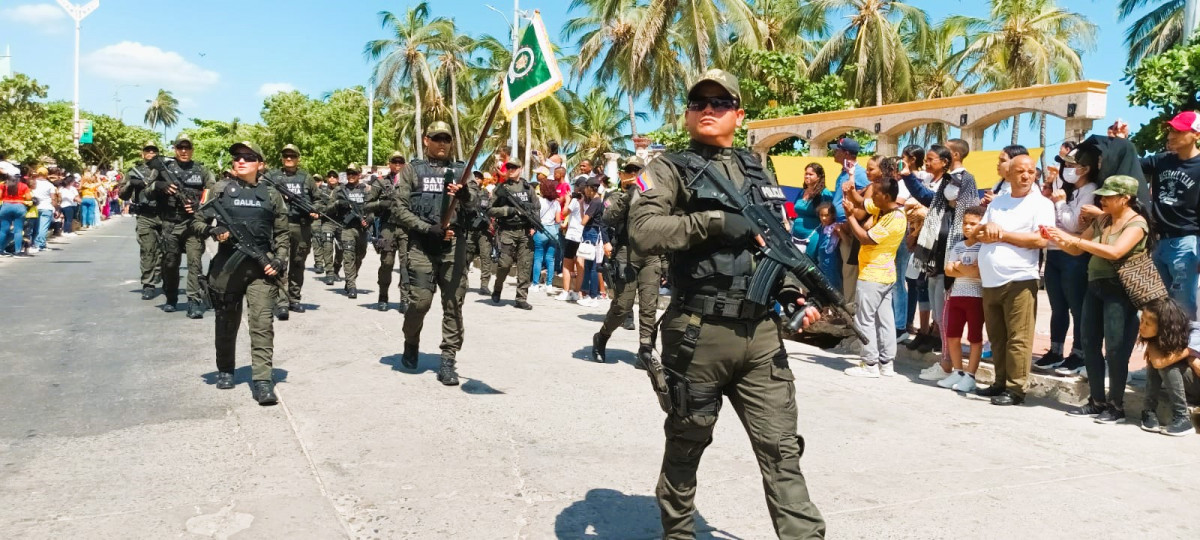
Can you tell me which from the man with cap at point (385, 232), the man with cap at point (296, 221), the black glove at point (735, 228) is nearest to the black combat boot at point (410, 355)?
the man with cap at point (385, 232)

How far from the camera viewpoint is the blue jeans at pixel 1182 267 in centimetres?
620

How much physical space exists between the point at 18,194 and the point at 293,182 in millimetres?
9958

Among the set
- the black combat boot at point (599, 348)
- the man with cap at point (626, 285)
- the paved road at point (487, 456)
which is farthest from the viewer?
the black combat boot at point (599, 348)

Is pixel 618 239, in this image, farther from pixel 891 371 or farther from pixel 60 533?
pixel 60 533

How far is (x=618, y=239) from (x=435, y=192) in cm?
211

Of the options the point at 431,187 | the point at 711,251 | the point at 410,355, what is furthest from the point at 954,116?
the point at 711,251

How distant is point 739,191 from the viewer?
321 cm

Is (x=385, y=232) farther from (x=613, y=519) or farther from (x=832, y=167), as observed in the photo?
(x=613, y=519)

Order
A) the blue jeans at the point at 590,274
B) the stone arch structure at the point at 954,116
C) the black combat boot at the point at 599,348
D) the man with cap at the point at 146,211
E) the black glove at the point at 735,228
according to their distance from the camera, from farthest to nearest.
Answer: the stone arch structure at the point at 954,116, the blue jeans at the point at 590,274, the man with cap at the point at 146,211, the black combat boot at the point at 599,348, the black glove at the point at 735,228

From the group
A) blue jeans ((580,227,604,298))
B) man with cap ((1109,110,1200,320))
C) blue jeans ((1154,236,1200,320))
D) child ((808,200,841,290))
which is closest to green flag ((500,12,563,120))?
child ((808,200,841,290))

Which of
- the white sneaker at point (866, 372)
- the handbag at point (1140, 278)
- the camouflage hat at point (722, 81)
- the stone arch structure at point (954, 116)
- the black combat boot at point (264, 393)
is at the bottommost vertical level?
the black combat boot at point (264, 393)

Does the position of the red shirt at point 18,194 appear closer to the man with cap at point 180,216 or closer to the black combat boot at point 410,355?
the man with cap at point 180,216

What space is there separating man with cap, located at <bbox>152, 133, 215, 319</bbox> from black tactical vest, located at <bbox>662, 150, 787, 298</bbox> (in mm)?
7787

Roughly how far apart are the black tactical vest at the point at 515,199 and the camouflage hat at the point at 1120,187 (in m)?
6.52
